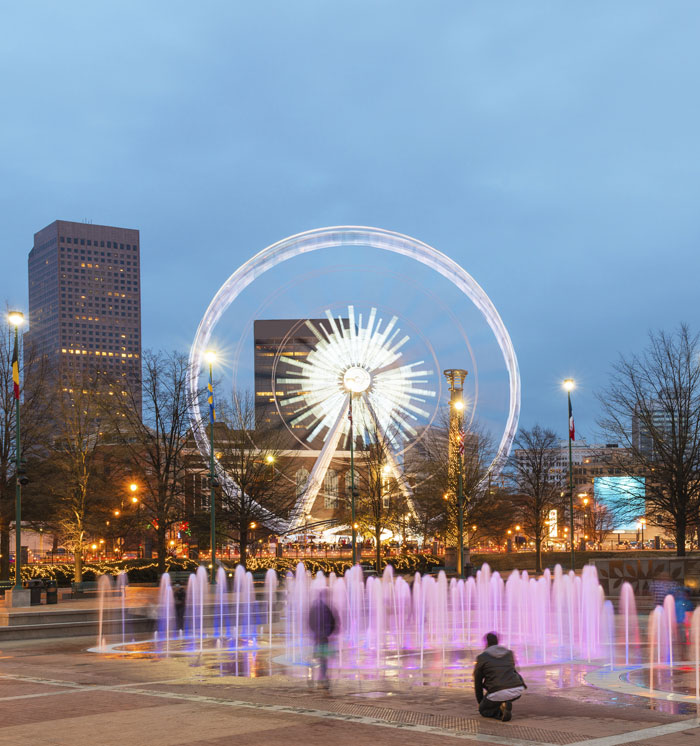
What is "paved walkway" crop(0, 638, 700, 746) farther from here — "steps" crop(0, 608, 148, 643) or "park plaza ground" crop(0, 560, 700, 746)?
"steps" crop(0, 608, 148, 643)

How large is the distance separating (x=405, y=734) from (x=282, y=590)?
2833cm

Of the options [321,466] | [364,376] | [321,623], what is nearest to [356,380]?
[364,376]

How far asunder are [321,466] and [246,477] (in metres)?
6.21

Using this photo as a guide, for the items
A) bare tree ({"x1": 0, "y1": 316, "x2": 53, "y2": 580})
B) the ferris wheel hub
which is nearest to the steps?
bare tree ({"x1": 0, "y1": 316, "x2": 53, "y2": 580})

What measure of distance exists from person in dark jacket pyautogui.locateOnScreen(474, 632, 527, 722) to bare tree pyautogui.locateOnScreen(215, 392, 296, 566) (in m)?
35.0

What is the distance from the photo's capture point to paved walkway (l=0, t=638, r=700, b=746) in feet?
37.8

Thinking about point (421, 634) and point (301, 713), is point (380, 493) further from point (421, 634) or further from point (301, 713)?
point (301, 713)

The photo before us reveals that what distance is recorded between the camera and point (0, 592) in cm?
3928

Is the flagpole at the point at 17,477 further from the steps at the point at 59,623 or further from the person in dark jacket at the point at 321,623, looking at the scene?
the person in dark jacket at the point at 321,623

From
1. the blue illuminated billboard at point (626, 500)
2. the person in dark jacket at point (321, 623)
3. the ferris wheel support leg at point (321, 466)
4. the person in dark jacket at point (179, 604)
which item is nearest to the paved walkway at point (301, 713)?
the person in dark jacket at point (321, 623)

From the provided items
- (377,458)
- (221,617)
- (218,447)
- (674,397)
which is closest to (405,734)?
(221,617)

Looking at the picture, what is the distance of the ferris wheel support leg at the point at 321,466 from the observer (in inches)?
2073

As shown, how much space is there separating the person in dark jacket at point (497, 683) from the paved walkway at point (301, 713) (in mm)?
220

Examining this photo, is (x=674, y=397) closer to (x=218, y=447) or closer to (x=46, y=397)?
(x=218, y=447)
